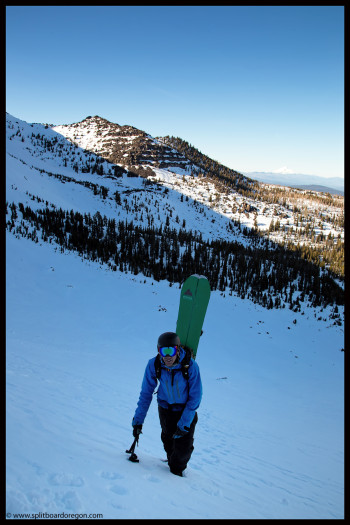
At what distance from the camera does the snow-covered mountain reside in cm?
353

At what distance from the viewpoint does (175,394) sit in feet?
13.8

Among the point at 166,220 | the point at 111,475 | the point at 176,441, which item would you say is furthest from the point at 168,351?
the point at 166,220

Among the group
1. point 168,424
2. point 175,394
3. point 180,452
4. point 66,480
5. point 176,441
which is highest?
point 175,394

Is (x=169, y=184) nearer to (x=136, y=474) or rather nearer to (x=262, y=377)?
(x=262, y=377)

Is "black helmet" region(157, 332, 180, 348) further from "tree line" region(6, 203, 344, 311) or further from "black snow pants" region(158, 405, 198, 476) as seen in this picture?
"tree line" region(6, 203, 344, 311)

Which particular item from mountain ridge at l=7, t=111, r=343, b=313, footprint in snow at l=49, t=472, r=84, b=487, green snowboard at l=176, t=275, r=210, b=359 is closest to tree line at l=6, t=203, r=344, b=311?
mountain ridge at l=7, t=111, r=343, b=313

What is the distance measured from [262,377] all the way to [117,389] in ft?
25.2

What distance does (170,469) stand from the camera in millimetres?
4539

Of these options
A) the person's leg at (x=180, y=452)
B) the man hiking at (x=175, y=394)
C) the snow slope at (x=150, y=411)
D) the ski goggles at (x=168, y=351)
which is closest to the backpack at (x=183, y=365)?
the man hiking at (x=175, y=394)

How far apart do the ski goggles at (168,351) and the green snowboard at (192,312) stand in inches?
119

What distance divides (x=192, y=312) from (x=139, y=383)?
3904mm

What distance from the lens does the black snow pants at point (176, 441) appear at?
430 centimetres

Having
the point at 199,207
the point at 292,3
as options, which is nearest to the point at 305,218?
the point at 199,207

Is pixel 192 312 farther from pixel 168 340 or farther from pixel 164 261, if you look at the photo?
pixel 164 261
